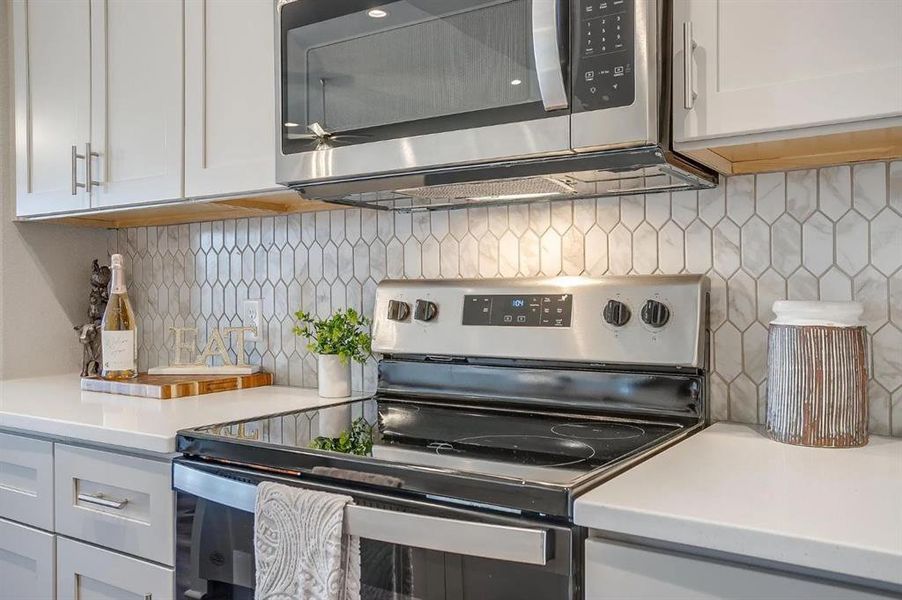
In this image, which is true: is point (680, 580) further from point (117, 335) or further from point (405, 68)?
point (117, 335)

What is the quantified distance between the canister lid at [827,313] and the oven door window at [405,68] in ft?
1.63

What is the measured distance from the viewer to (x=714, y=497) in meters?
0.87

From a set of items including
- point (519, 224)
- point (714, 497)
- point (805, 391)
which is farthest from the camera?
point (519, 224)

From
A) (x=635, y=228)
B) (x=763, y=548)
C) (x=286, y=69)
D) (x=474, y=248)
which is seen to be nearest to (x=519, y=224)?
(x=474, y=248)

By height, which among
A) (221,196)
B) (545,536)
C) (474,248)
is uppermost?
(221,196)

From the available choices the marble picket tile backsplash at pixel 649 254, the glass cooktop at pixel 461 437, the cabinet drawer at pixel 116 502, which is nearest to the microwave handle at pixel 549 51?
the marble picket tile backsplash at pixel 649 254

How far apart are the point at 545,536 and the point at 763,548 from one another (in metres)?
0.25

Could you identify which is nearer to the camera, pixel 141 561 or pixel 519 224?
pixel 141 561

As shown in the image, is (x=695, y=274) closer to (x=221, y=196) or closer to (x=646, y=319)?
(x=646, y=319)

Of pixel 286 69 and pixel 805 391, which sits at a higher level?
pixel 286 69

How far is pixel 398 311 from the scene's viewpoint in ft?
5.44

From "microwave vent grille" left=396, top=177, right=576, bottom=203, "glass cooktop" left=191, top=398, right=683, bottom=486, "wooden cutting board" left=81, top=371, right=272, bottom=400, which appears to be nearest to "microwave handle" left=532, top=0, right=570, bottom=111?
"microwave vent grille" left=396, top=177, right=576, bottom=203

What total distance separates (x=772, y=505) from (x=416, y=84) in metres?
0.89

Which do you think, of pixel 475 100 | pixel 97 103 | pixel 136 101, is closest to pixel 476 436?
pixel 475 100
